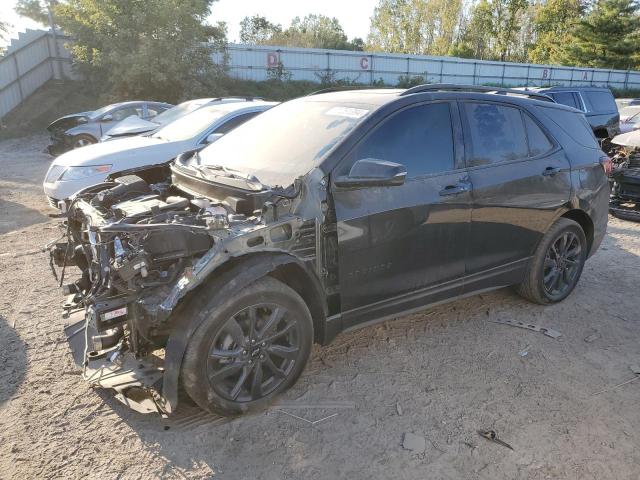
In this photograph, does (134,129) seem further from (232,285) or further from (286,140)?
(232,285)

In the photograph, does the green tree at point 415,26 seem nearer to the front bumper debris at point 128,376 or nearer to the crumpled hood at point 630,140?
the crumpled hood at point 630,140

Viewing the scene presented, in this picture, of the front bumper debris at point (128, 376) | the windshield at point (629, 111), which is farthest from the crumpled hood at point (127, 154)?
the windshield at point (629, 111)

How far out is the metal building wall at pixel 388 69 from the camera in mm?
27672

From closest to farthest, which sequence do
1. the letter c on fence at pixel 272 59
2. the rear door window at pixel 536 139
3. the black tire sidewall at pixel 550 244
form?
the rear door window at pixel 536 139 < the black tire sidewall at pixel 550 244 < the letter c on fence at pixel 272 59

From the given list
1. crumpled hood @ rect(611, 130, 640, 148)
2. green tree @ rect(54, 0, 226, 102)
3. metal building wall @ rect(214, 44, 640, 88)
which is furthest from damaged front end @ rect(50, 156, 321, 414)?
metal building wall @ rect(214, 44, 640, 88)

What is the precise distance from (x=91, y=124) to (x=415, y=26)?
57806 mm

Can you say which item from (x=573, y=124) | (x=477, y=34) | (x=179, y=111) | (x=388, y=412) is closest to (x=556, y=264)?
(x=573, y=124)

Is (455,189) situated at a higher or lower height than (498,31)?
lower

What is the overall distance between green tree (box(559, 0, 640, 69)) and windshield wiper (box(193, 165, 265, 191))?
48662 mm

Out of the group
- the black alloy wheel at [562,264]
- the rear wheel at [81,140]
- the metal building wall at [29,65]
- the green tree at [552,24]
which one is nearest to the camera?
the black alloy wheel at [562,264]

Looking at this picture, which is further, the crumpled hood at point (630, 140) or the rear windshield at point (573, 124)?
the crumpled hood at point (630, 140)

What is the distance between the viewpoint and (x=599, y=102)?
1316 cm

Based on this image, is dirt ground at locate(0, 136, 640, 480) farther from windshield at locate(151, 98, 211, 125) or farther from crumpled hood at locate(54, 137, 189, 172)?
windshield at locate(151, 98, 211, 125)

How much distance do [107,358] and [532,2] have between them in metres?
61.4
